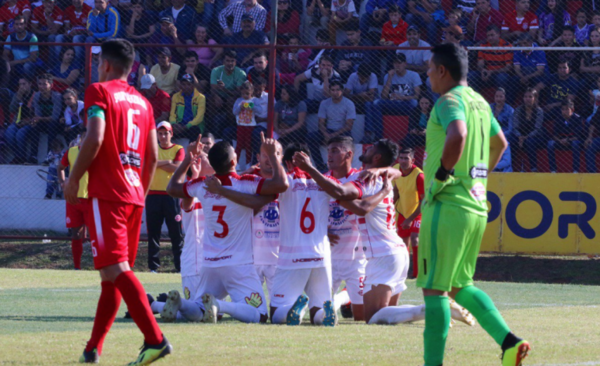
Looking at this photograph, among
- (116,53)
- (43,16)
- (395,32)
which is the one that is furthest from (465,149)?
(43,16)

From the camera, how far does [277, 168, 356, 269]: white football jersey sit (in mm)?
7988

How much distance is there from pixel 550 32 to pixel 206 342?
1292 cm

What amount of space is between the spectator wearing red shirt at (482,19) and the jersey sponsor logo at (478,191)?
12.7m

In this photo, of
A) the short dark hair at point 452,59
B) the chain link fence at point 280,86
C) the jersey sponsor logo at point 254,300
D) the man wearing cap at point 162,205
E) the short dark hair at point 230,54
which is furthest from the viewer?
the short dark hair at point 230,54

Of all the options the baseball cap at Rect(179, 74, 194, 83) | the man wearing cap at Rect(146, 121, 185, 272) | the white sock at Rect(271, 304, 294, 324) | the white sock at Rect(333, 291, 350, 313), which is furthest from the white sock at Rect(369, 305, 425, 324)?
the baseball cap at Rect(179, 74, 194, 83)

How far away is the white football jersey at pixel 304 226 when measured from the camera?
7988 mm

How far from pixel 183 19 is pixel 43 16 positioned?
3.48 meters

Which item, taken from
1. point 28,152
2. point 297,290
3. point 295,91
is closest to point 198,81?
point 295,91

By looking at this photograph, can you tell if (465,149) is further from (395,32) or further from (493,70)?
(395,32)

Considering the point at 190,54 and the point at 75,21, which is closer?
the point at 190,54

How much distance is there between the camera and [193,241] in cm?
889

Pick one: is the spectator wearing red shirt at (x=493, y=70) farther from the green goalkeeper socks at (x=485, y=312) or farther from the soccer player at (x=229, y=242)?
the green goalkeeper socks at (x=485, y=312)

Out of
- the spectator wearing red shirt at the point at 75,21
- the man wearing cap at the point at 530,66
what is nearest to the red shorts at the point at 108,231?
the man wearing cap at the point at 530,66

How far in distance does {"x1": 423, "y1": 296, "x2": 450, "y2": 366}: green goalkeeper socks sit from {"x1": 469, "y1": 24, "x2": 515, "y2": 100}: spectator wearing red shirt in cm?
1145
